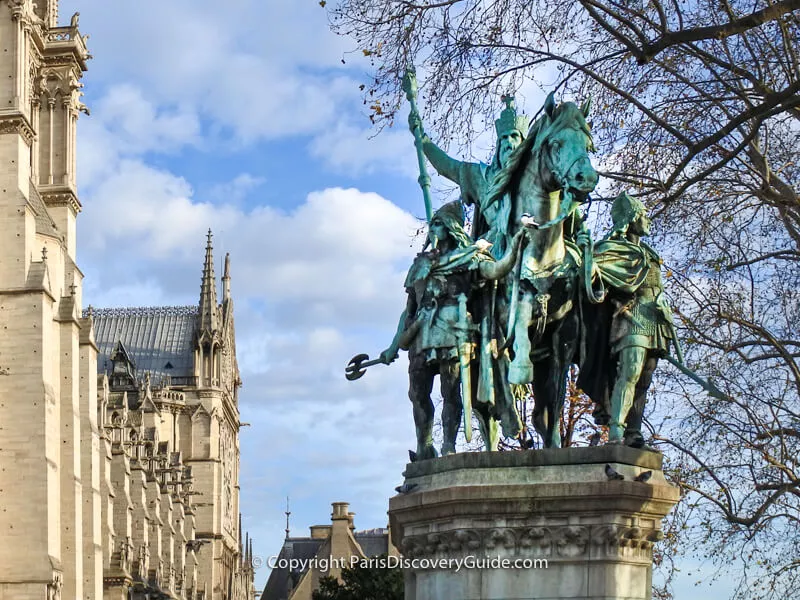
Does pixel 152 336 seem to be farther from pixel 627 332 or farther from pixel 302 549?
pixel 627 332

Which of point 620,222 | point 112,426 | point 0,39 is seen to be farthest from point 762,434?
point 112,426

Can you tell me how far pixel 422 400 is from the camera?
13.8 meters

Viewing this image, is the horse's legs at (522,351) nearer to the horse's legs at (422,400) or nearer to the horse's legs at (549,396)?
the horse's legs at (549,396)

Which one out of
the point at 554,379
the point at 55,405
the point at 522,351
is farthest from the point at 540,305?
the point at 55,405

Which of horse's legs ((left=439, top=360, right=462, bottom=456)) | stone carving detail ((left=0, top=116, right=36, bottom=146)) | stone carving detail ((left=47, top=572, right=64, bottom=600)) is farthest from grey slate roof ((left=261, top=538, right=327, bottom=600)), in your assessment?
horse's legs ((left=439, top=360, right=462, bottom=456))

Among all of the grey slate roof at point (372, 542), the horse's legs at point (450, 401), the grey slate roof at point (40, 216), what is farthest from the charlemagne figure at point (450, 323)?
the grey slate roof at point (372, 542)

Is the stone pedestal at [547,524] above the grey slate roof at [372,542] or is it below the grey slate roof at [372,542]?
below

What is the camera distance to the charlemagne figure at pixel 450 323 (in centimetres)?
1336

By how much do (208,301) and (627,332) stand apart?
354 ft

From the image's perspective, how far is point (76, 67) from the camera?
60906mm

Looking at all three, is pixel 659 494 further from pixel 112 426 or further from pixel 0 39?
pixel 112 426

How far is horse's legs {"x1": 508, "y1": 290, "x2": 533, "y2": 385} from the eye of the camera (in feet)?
42.5

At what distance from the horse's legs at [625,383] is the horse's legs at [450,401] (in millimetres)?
1343

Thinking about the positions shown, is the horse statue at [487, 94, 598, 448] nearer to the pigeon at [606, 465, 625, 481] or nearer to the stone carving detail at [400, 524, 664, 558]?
the pigeon at [606, 465, 625, 481]
